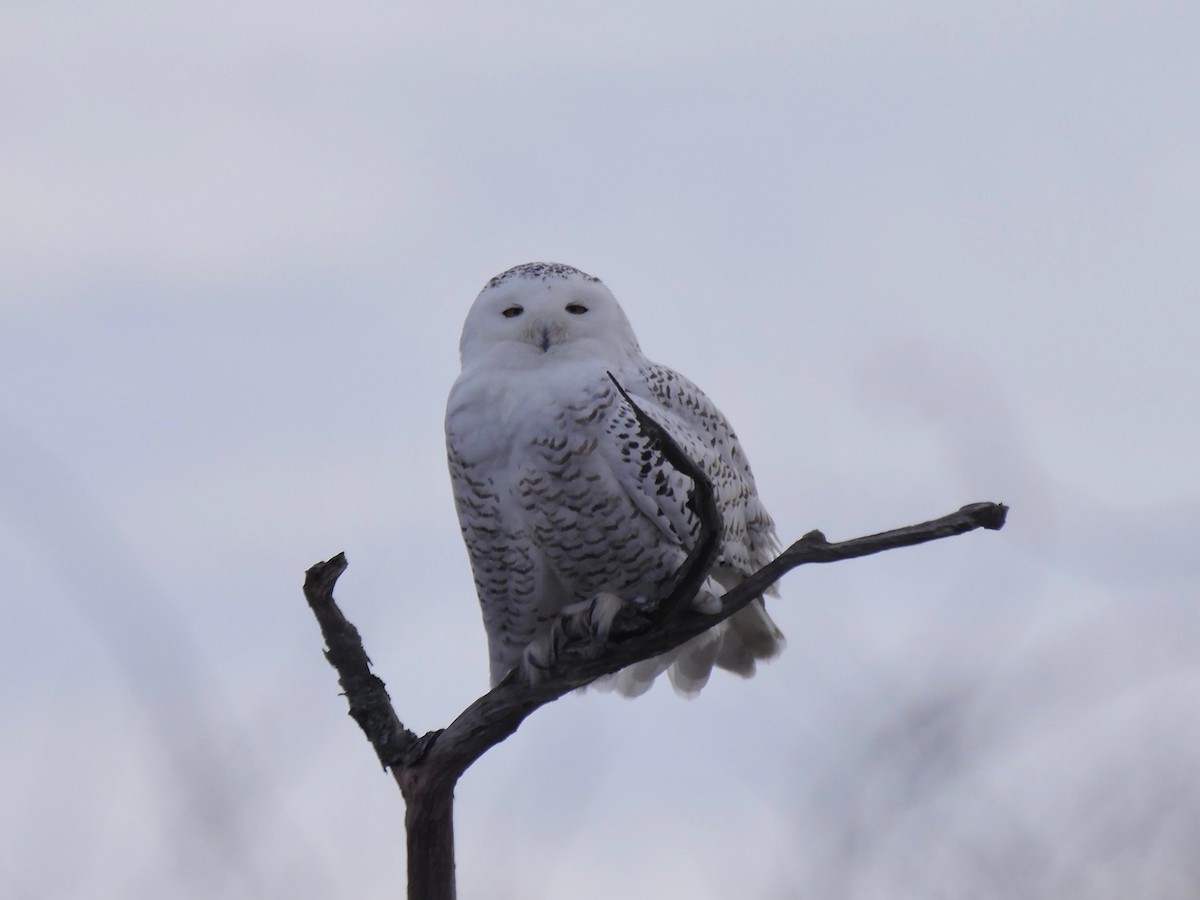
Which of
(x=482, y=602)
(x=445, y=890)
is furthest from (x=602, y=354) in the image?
(x=445, y=890)

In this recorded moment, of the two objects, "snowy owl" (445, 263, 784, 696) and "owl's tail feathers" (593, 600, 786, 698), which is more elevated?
"snowy owl" (445, 263, 784, 696)

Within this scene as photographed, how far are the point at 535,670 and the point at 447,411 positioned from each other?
729mm

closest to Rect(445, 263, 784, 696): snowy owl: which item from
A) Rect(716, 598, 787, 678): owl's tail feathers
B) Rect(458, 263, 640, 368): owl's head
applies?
Rect(458, 263, 640, 368): owl's head

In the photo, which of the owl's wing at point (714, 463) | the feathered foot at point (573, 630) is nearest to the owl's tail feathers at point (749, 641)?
the owl's wing at point (714, 463)

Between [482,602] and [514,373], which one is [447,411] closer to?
[514,373]

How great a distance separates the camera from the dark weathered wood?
381 cm

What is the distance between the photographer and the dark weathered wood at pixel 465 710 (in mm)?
3812

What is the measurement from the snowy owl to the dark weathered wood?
10 cm

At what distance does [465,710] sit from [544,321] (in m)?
1.04

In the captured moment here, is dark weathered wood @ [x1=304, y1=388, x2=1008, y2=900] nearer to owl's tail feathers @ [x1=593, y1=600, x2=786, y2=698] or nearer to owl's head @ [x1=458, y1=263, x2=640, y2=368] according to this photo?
owl's head @ [x1=458, y1=263, x2=640, y2=368]

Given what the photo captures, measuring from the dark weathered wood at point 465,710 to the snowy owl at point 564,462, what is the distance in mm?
97

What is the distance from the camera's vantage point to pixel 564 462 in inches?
158

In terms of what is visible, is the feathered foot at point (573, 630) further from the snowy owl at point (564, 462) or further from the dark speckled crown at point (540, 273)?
the dark speckled crown at point (540, 273)

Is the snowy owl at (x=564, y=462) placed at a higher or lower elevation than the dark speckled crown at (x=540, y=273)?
lower
